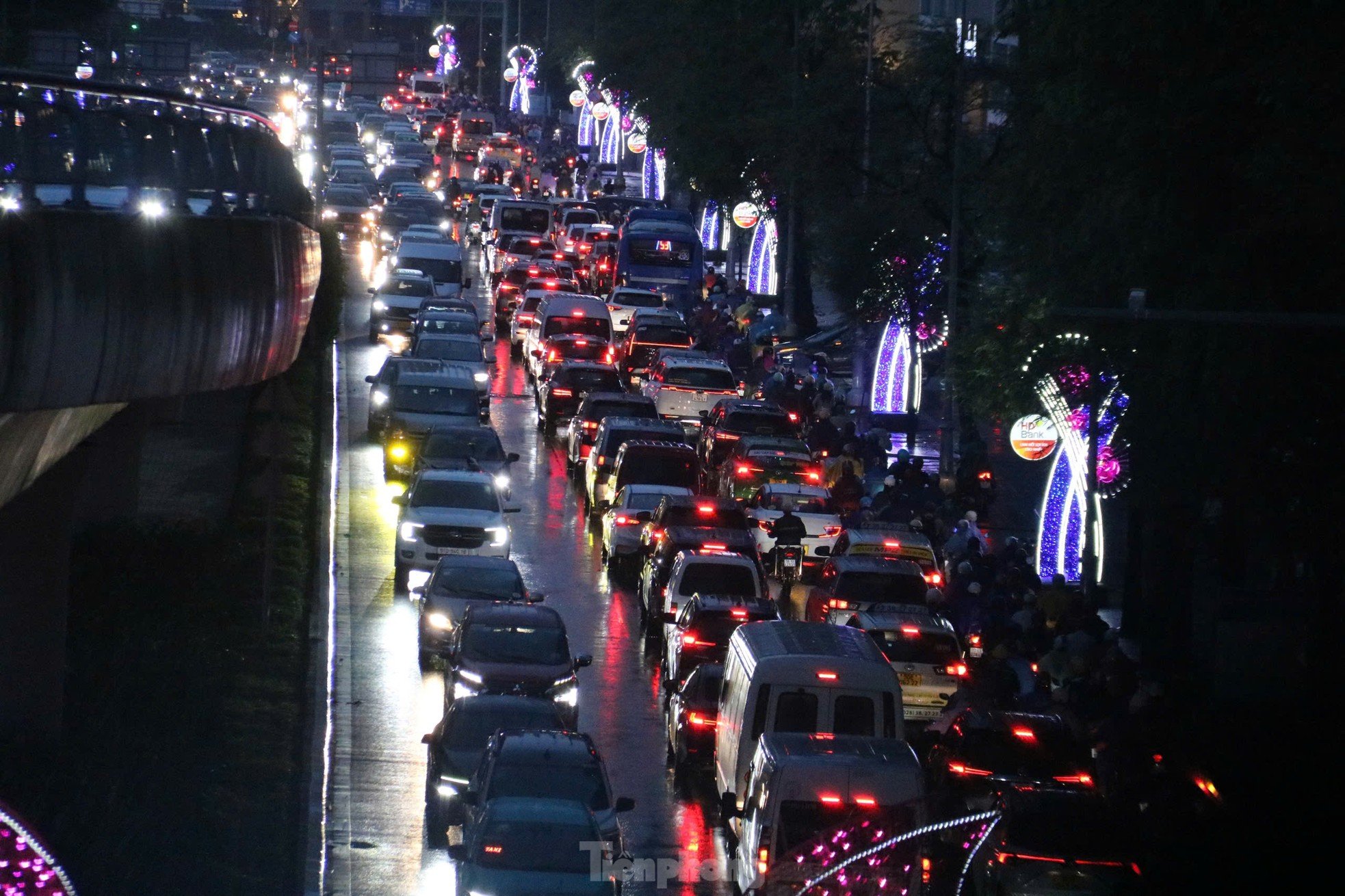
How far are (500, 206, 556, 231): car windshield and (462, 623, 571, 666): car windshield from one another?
45.7 metres

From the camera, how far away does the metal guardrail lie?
16.3m

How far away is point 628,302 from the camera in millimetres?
54750

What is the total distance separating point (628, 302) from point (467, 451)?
Result: 21755 mm

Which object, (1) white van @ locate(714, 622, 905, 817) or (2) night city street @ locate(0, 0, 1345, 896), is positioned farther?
(1) white van @ locate(714, 622, 905, 817)

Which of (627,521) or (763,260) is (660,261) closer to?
(763,260)

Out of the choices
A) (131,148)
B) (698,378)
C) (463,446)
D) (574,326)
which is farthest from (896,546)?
(574,326)

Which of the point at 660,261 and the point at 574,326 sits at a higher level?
the point at 660,261

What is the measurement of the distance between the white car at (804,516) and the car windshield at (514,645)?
867 cm

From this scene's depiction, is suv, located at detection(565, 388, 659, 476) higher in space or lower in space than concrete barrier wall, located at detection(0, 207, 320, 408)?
lower

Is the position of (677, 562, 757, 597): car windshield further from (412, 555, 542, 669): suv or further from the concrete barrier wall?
the concrete barrier wall

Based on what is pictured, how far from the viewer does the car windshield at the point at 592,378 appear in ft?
137

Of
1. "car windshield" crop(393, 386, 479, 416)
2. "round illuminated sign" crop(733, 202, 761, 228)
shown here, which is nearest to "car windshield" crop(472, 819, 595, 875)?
"car windshield" crop(393, 386, 479, 416)

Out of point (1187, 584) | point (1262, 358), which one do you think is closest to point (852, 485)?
point (1187, 584)

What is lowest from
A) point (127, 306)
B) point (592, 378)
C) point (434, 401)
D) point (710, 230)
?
point (434, 401)
